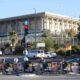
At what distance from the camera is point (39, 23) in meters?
131

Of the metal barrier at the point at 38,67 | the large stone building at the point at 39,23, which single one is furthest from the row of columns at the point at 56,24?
the metal barrier at the point at 38,67

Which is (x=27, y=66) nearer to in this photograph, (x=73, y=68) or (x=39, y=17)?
(x=73, y=68)

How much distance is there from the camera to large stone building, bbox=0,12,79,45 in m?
130

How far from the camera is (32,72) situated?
35.0 meters

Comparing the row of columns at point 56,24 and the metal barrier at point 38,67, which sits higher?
the row of columns at point 56,24

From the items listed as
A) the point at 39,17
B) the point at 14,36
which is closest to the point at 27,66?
the point at 14,36

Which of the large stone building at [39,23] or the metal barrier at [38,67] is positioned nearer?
the metal barrier at [38,67]

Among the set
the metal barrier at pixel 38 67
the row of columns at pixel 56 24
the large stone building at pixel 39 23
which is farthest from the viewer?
the row of columns at pixel 56 24

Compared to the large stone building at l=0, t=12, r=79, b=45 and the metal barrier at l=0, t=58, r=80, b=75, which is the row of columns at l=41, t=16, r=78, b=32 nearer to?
the large stone building at l=0, t=12, r=79, b=45

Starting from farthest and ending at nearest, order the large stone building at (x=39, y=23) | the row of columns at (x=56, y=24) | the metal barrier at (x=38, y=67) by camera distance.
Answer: the row of columns at (x=56, y=24), the large stone building at (x=39, y=23), the metal barrier at (x=38, y=67)

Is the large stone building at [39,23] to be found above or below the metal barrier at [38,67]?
Answer: above

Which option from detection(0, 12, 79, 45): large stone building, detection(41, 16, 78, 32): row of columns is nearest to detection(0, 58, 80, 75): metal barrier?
detection(0, 12, 79, 45): large stone building

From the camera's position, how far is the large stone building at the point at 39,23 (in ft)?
426

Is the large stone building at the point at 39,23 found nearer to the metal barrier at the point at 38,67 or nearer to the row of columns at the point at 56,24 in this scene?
the row of columns at the point at 56,24
